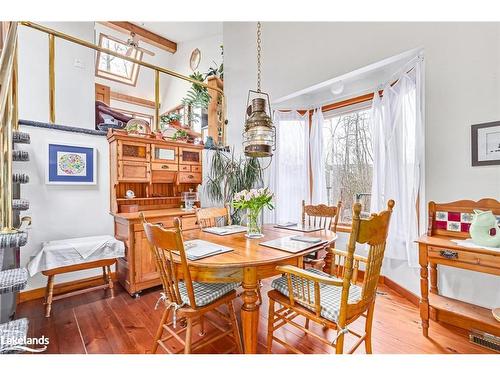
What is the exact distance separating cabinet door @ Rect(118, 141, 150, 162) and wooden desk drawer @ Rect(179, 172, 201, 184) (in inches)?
21.2

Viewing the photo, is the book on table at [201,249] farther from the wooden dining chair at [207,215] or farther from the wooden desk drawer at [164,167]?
the wooden desk drawer at [164,167]

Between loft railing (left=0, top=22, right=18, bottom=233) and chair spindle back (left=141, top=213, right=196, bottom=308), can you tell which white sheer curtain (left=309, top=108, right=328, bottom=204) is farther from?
loft railing (left=0, top=22, right=18, bottom=233)

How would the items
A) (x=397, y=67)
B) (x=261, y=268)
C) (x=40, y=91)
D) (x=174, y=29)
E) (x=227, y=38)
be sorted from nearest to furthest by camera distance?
(x=261, y=268)
(x=397, y=67)
(x=40, y=91)
(x=227, y=38)
(x=174, y=29)

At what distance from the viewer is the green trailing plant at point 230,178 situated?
349 cm

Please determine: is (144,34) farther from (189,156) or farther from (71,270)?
(71,270)

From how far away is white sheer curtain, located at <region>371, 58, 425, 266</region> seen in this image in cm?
222

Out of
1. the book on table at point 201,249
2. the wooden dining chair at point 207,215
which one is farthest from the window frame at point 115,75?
the book on table at point 201,249

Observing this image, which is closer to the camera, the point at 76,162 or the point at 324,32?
the point at 76,162

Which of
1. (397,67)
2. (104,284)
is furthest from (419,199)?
(104,284)

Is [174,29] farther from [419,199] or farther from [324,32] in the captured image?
[419,199]

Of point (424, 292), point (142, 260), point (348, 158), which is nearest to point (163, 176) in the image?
point (142, 260)

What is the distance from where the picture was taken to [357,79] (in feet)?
9.46

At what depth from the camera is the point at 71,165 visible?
2.62m

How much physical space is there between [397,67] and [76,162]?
3487mm
